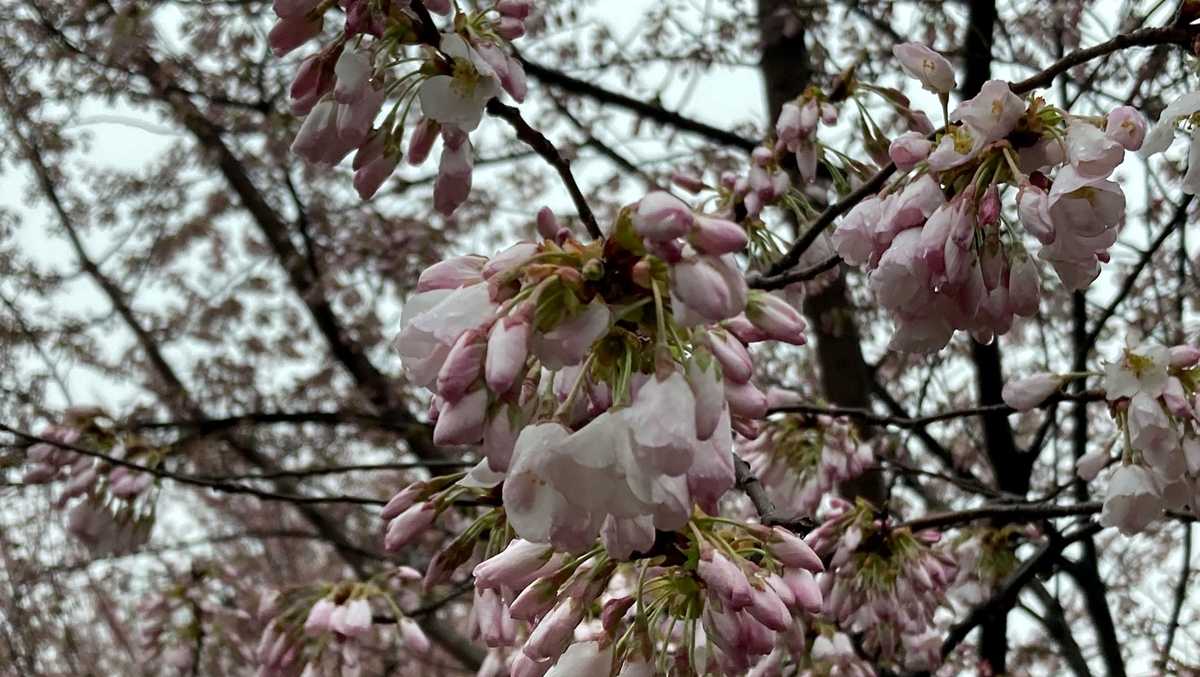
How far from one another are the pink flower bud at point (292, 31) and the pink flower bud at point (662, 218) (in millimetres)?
756

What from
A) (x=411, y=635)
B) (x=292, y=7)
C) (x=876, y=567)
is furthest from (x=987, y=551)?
(x=292, y=7)

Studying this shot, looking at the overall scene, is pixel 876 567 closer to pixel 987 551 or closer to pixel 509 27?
pixel 987 551

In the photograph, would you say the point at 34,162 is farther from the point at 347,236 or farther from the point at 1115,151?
the point at 1115,151

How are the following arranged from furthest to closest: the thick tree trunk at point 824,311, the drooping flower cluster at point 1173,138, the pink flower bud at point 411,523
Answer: the thick tree trunk at point 824,311 → the pink flower bud at point 411,523 → the drooping flower cluster at point 1173,138

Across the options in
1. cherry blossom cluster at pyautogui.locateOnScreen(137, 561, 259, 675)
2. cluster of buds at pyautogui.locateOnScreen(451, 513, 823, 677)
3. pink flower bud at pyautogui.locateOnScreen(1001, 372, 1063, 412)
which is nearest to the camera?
cluster of buds at pyautogui.locateOnScreen(451, 513, 823, 677)

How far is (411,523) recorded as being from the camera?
149 centimetres

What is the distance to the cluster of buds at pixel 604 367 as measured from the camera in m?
0.96

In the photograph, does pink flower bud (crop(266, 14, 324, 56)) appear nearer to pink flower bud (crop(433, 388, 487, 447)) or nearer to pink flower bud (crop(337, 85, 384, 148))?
pink flower bud (crop(337, 85, 384, 148))

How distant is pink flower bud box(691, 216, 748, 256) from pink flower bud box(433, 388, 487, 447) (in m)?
0.28

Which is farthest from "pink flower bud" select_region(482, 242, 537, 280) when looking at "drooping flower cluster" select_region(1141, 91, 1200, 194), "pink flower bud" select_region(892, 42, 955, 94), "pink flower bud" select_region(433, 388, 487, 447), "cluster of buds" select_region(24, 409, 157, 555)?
"cluster of buds" select_region(24, 409, 157, 555)

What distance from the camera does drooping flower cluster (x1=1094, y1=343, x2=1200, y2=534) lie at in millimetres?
1652

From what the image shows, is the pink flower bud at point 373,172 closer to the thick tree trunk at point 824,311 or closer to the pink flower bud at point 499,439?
the pink flower bud at point 499,439

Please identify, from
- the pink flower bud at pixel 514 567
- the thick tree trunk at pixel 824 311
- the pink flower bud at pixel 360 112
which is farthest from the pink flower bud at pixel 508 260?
the thick tree trunk at pixel 824 311

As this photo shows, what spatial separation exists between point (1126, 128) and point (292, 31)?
3.84 ft
